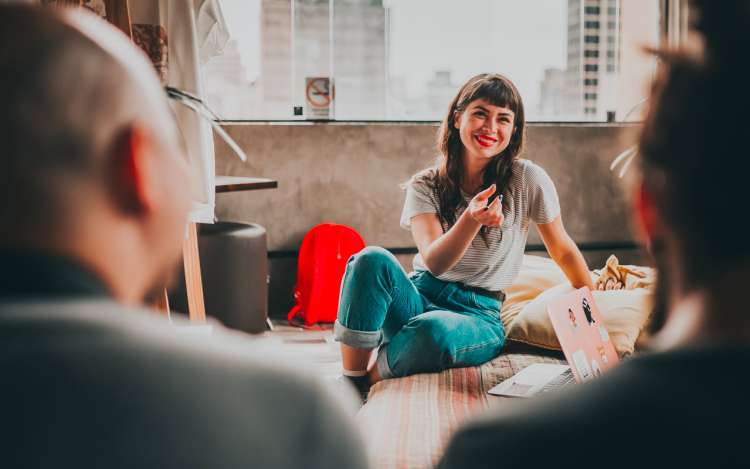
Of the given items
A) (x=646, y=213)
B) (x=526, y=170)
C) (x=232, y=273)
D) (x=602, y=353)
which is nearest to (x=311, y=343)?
(x=232, y=273)

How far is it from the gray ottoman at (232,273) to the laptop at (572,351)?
4.86ft

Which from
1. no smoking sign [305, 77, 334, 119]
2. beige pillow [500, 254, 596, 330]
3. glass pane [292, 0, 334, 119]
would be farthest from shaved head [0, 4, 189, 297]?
glass pane [292, 0, 334, 119]

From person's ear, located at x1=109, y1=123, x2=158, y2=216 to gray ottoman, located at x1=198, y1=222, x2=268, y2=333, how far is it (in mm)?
2807

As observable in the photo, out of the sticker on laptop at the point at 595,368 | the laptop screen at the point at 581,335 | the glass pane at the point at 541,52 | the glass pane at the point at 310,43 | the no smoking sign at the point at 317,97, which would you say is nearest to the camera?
the laptop screen at the point at 581,335

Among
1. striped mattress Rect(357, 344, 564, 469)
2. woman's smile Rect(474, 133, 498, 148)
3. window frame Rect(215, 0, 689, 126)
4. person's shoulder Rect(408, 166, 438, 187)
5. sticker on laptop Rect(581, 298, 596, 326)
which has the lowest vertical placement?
striped mattress Rect(357, 344, 564, 469)

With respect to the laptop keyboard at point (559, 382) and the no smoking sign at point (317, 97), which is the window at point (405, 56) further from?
the laptop keyboard at point (559, 382)

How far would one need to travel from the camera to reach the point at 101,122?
0.47 metres

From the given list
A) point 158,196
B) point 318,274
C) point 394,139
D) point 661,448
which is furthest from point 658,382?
point 394,139

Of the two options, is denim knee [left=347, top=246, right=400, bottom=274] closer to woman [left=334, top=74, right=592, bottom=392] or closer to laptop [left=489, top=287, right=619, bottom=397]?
woman [left=334, top=74, right=592, bottom=392]

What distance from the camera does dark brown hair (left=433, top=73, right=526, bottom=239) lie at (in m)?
2.46

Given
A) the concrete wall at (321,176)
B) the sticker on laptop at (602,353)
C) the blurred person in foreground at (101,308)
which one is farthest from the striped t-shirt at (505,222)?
the blurred person in foreground at (101,308)

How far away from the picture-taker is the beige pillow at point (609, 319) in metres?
2.39

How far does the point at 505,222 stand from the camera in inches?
97.0

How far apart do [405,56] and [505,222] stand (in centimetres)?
222
